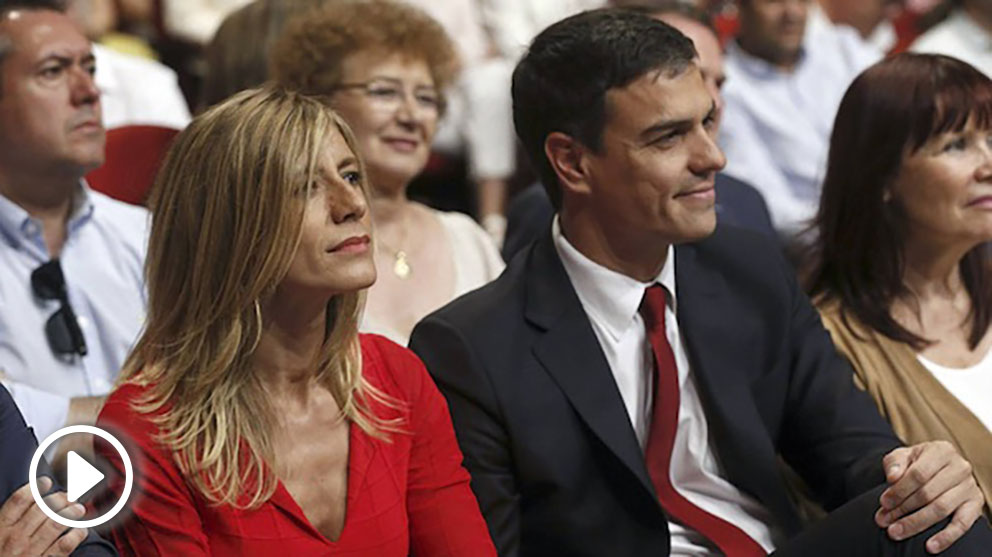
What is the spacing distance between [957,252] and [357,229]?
1076mm

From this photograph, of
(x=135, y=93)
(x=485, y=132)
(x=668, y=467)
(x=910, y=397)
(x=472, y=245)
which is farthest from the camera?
(x=485, y=132)

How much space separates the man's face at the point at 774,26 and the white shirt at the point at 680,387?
197cm

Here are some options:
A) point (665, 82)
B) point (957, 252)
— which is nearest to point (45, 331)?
point (665, 82)

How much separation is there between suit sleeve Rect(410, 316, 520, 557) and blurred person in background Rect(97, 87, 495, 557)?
8 centimetres

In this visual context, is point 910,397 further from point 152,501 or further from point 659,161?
point 152,501

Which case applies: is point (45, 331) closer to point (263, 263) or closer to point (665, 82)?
point (263, 263)

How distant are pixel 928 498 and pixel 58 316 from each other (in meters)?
1.33

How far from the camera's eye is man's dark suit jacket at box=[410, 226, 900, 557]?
199 cm

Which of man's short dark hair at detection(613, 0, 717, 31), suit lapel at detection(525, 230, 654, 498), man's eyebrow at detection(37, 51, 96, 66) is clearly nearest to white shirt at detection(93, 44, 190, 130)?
man's eyebrow at detection(37, 51, 96, 66)

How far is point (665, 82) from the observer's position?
81.5 inches

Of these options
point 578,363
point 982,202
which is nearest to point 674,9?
point 982,202

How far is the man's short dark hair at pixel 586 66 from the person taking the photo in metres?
2.08

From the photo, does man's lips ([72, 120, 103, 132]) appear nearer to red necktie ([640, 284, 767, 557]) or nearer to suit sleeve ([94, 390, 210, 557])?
suit sleeve ([94, 390, 210, 557])
